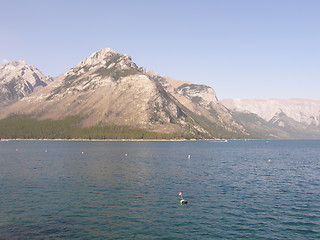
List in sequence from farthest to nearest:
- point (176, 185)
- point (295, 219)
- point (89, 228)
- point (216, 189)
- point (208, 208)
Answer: point (176, 185)
point (216, 189)
point (208, 208)
point (295, 219)
point (89, 228)

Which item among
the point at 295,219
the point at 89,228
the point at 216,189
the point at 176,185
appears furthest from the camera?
the point at 176,185

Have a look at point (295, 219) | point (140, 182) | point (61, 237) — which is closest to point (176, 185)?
point (140, 182)

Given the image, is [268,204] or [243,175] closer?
[268,204]

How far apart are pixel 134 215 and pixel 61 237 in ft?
50.7

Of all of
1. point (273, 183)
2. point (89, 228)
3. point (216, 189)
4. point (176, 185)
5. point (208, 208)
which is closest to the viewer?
point (89, 228)

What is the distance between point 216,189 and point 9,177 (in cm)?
6576

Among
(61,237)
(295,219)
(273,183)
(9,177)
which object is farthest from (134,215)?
(9,177)

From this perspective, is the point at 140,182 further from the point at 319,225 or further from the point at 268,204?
the point at 319,225

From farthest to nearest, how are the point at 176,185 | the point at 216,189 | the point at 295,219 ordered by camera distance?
the point at 176,185, the point at 216,189, the point at 295,219

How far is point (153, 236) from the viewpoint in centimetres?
4812

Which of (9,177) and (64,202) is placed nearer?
(64,202)

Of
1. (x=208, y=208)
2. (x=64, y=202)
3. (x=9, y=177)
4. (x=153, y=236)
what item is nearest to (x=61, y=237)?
(x=153, y=236)

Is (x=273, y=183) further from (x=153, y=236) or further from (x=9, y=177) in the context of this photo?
(x=9, y=177)

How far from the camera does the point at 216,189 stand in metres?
83.6
